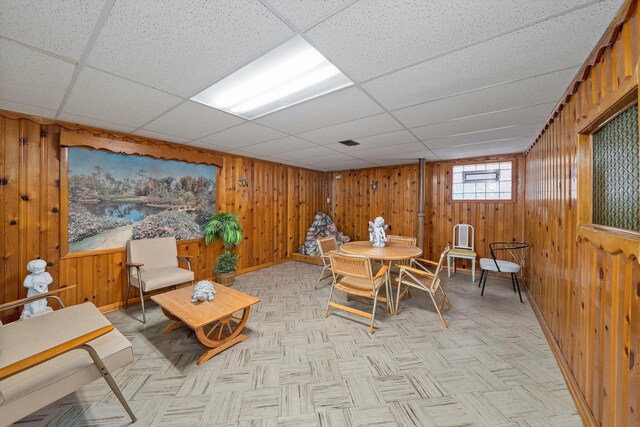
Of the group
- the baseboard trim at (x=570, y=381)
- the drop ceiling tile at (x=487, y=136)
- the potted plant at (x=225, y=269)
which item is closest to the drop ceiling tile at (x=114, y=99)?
the potted plant at (x=225, y=269)

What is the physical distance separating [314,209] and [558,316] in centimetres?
504

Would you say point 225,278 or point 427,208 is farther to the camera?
point 427,208

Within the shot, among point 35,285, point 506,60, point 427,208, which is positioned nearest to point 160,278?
point 35,285

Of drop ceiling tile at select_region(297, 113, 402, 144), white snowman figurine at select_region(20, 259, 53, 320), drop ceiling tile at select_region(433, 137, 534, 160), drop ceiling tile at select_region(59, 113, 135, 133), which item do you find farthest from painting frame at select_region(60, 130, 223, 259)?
drop ceiling tile at select_region(433, 137, 534, 160)

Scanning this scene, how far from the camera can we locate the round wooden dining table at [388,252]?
2.84m

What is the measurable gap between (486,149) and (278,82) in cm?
372

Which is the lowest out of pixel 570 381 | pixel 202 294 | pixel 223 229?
pixel 570 381

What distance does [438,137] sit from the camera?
127 inches

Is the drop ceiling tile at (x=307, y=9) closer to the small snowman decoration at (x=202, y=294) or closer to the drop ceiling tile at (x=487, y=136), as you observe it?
the small snowman decoration at (x=202, y=294)

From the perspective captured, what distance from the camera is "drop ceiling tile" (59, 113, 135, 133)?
2.52 metres

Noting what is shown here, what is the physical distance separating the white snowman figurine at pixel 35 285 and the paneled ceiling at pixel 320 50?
1.56 m

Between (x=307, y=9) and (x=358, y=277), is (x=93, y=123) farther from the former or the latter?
(x=358, y=277)

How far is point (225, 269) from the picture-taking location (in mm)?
3904

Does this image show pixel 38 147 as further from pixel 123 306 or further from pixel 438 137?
pixel 438 137
